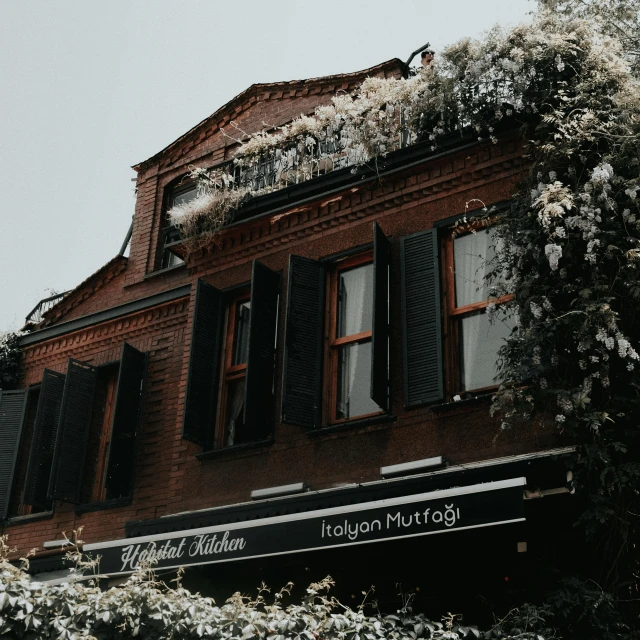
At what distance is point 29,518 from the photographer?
13953 millimetres

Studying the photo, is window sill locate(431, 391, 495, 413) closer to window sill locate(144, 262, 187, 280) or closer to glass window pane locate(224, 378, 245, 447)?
glass window pane locate(224, 378, 245, 447)

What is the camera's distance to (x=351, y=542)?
29.0 ft

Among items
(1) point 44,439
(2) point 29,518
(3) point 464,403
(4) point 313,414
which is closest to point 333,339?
(4) point 313,414

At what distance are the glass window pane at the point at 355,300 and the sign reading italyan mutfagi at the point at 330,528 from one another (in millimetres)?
2737

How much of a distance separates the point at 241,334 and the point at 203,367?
2.32ft

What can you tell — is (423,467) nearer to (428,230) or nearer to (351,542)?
(351,542)

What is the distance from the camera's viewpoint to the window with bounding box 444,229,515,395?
32.4 feet

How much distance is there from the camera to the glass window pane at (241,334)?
40.5ft

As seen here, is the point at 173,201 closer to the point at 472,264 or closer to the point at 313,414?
the point at 313,414

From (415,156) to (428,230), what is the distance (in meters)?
0.94

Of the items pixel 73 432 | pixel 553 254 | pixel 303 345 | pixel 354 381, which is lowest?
pixel 354 381

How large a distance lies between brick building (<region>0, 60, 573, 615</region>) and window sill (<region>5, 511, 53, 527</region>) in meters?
0.04

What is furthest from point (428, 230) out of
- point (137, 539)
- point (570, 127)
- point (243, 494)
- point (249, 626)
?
point (249, 626)

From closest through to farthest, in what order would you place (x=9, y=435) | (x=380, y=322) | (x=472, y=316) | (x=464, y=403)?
(x=464, y=403)
(x=472, y=316)
(x=380, y=322)
(x=9, y=435)
